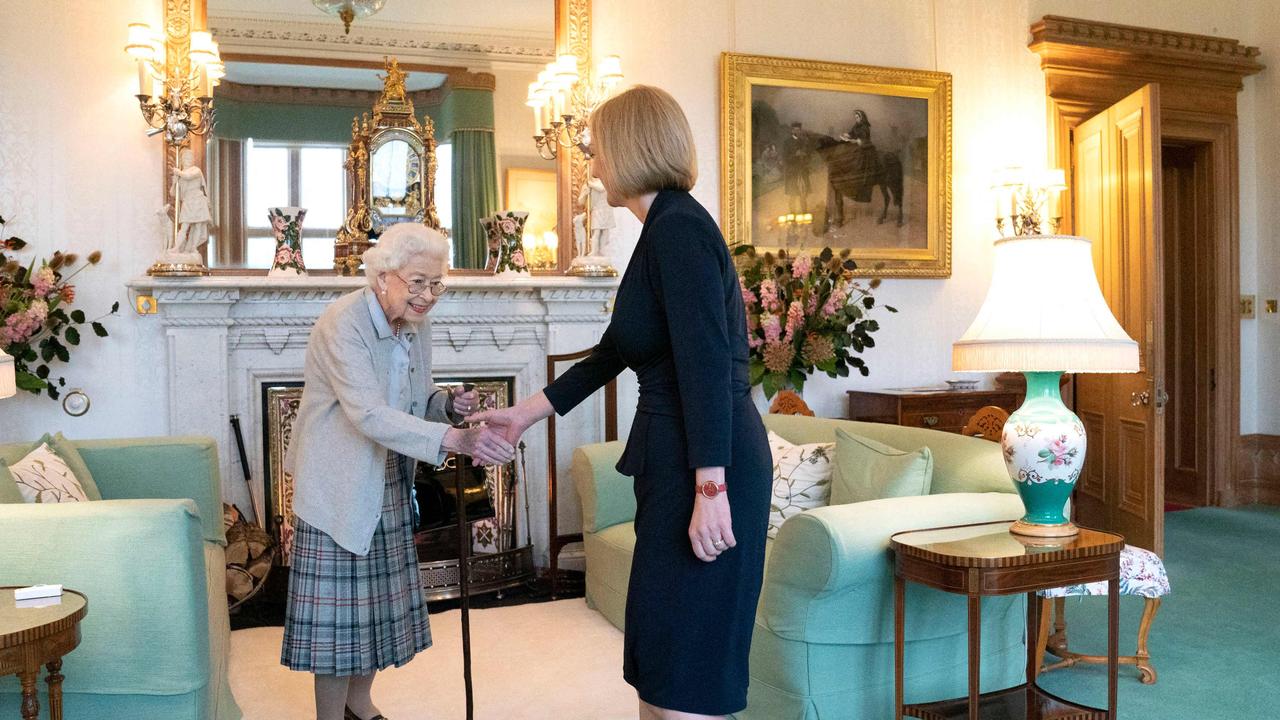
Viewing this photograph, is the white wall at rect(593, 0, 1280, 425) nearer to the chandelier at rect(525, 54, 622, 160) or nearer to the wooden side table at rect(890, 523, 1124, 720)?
the chandelier at rect(525, 54, 622, 160)

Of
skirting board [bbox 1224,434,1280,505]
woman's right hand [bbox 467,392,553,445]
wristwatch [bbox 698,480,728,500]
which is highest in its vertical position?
woman's right hand [bbox 467,392,553,445]

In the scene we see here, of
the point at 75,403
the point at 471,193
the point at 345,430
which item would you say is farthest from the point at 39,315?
the point at 345,430

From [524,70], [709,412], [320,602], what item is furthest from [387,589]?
[524,70]

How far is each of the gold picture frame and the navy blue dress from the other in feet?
12.5

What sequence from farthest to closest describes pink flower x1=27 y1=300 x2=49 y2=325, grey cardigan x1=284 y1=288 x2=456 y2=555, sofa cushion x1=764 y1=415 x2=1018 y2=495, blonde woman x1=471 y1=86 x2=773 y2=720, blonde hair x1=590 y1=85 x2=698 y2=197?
1. pink flower x1=27 y1=300 x2=49 y2=325
2. sofa cushion x1=764 y1=415 x2=1018 y2=495
3. grey cardigan x1=284 y1=288 x2=456 y2=555
4. blonde hair x1=590 y1=85 x2=698 y2=197
5. blonde woman x1=471 y1=86 x2=773 y2=720

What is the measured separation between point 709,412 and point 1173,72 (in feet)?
21.1

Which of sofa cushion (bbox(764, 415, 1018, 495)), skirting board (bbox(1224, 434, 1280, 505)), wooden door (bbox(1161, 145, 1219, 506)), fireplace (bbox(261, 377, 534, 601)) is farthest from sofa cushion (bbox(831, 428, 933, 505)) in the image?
skirting board (bbox(1224, 434, 1280, 505))

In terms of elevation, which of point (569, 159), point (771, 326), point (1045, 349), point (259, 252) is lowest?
point (1045, 349)

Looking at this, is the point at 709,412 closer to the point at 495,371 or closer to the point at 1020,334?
the point at 1020,334

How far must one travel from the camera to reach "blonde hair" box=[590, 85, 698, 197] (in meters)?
1.95

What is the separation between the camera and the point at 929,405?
5547 mm

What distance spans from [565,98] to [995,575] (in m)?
3.43

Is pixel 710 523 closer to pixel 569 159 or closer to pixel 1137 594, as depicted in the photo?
pixel 1137 594

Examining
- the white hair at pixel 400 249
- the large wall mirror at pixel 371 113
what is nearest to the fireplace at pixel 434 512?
the large wall mirror at pixel 371 113
